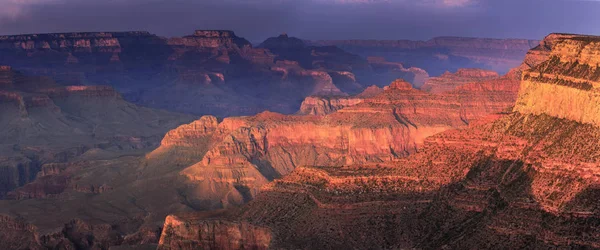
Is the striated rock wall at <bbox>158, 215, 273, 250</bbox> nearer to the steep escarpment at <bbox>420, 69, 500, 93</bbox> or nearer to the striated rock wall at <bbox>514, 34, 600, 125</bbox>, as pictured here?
the striated rock wall at <bbox>514, 34, 600, 125</bbox>

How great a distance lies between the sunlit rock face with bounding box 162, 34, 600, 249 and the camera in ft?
191

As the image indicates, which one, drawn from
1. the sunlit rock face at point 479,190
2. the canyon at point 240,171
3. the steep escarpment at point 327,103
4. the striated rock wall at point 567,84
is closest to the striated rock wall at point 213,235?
the canyon at point 240,171

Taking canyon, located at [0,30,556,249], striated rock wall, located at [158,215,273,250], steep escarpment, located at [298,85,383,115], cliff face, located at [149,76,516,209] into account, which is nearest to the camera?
striated rock wall, located at [158,215,273,250]

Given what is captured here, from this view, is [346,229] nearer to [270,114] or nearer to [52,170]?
[270,114]

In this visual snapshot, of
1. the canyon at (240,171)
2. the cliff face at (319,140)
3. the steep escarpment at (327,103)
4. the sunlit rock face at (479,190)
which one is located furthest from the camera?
the steep escarpment at (327,103)

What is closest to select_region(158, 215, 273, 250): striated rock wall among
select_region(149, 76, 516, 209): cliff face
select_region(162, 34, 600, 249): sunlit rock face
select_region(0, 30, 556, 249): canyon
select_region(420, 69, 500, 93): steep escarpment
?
select_region(0, 30, 556, 249): canyon

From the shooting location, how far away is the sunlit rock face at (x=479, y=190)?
58.2 meters

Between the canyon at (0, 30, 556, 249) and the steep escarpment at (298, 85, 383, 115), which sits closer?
the canyon at (0, 30, 556, 249)

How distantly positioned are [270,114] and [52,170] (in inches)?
1347

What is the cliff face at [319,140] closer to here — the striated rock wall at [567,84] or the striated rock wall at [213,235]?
the striated rock wall at [213,235]

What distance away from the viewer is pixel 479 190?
210 feet

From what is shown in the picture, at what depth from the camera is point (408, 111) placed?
134750mm

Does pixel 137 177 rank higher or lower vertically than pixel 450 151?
lower

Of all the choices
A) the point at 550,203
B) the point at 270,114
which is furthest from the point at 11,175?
the point at 550,203
